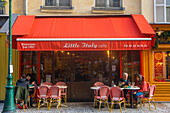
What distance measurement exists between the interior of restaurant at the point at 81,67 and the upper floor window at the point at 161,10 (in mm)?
Answer: 2181

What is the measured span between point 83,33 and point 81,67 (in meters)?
2.17

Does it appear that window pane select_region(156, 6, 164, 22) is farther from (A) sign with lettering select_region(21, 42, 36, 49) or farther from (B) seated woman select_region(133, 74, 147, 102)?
(A) sign with lettering select_region(21, 42, 36, 49)

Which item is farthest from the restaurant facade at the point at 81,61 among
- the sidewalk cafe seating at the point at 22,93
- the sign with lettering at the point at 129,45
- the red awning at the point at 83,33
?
the sidewalk cafe seating at the point at 22,93

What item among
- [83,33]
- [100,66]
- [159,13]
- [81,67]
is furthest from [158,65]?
[83,33]

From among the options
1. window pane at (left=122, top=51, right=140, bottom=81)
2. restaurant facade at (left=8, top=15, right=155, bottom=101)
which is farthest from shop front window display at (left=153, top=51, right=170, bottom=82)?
window pane at (left=122, top=51, right=140, bottom=81)

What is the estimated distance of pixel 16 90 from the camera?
8.23 meters

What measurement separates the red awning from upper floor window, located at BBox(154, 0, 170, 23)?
→ 3.61 ft

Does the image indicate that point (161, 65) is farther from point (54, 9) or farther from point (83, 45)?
point (54, 9)

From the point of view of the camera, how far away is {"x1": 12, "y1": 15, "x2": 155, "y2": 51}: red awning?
8.26 meters

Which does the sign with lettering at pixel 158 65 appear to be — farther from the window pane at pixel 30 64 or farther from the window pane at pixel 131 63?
the window pane at pixel 30 64

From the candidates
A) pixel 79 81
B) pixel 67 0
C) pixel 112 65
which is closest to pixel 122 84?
pixel 112 65

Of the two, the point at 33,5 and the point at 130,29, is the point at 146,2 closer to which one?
the point at 130,29

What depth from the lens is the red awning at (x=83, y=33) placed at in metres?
8.26

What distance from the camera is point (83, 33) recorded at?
904 centimetres
